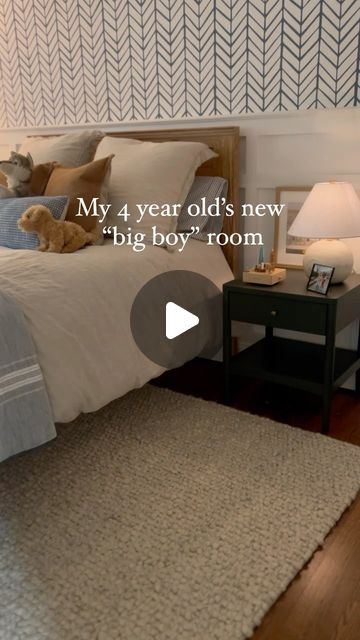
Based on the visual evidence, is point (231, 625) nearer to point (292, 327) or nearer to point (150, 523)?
point (150, 523)

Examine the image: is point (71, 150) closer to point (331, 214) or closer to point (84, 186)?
point (84, 186)

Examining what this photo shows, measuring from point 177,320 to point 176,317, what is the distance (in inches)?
0.5

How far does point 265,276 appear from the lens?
1953 millimetres

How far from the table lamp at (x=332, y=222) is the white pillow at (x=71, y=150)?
1.11 m

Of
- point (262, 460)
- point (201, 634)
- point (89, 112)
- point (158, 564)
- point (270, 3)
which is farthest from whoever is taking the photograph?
point (89, 112)

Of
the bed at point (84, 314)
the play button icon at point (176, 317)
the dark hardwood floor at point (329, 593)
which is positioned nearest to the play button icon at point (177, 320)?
the play button icon at point (176, 317)

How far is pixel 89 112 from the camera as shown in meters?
2.89

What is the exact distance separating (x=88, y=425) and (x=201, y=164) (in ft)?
4.11

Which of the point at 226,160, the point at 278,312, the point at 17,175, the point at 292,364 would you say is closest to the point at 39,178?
the point at 17,175

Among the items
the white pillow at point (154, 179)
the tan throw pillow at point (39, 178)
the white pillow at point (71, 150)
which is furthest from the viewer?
the white pillow at point (71, 150)

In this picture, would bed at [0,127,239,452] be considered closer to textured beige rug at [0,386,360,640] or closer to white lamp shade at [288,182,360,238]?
textured beige rug at [0,386,360,640]

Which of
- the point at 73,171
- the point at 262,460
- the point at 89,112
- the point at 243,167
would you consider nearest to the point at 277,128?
the point at 243,167

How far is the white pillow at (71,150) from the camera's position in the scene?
2.44 meters

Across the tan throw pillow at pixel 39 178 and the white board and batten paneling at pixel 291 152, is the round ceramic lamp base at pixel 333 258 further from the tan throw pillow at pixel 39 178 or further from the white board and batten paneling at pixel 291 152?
the tan throw pillow at pixel 39 178
